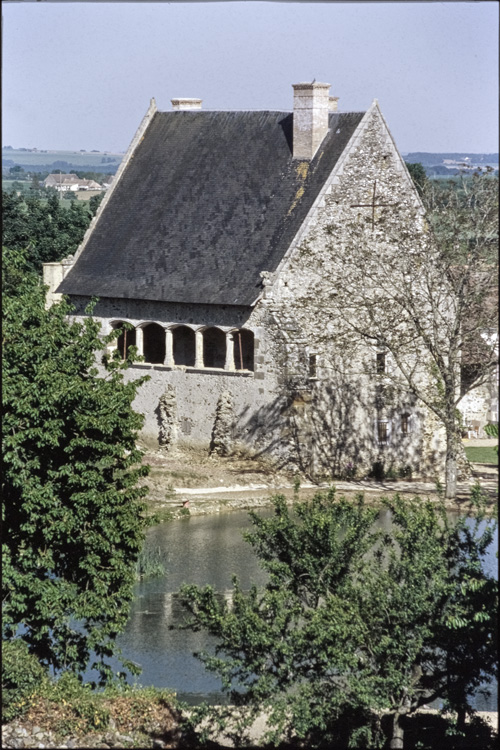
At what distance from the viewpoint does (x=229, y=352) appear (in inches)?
1469

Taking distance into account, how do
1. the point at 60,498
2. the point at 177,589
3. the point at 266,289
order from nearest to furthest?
Answer: the point at 60,498
the point at 177,589
the point at 266,289

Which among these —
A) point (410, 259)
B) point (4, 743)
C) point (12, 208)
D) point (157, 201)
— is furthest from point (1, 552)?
point (12, 208)

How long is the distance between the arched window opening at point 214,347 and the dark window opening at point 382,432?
184 inches

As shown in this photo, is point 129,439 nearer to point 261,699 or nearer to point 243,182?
point 261,699

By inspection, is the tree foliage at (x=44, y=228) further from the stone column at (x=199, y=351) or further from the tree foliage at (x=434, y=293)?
the tree foliage at (x=434, y=293)

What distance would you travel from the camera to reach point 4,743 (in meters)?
17.5

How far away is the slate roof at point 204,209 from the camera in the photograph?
37.2 m

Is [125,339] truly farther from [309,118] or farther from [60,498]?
[60,498]

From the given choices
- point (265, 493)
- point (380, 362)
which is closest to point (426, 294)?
point (380, 362)

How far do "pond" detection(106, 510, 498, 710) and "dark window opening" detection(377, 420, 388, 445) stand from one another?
497cm

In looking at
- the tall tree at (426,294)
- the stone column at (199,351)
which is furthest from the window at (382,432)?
the stone column at (199,351)

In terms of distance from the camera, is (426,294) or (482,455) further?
(482,455)

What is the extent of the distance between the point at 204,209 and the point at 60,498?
796 inches

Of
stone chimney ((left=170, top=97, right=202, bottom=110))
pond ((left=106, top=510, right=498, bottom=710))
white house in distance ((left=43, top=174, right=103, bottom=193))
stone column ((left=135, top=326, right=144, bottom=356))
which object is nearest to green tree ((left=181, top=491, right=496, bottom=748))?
pond ((left=106, top=510, right=498, bottom=710))
